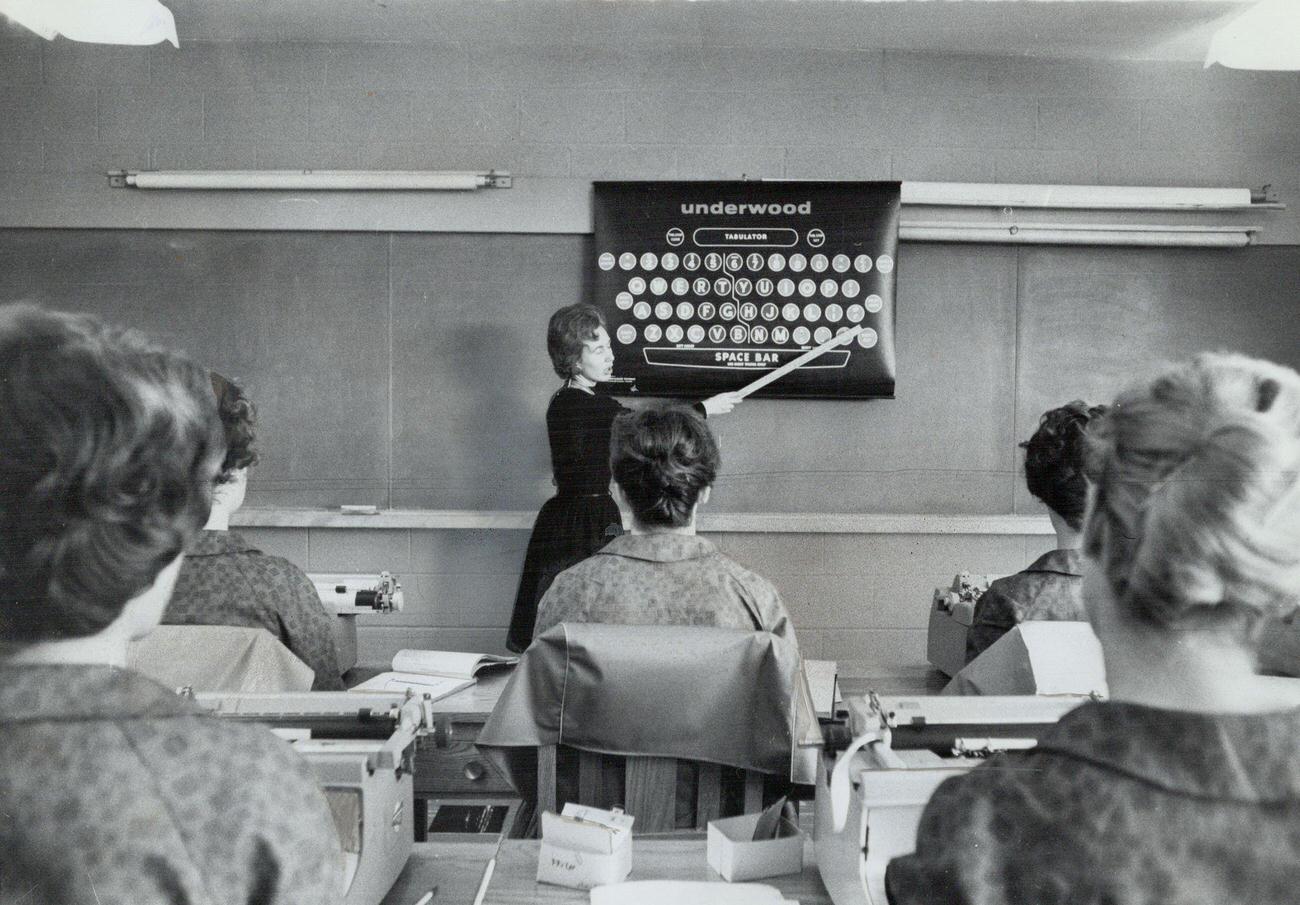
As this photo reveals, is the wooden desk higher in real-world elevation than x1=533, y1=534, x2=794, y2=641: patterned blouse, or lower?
lower

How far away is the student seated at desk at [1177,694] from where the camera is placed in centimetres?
56

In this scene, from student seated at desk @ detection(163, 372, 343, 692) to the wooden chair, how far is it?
0.34 meters

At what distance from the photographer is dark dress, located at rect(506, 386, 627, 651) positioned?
61.2 inches

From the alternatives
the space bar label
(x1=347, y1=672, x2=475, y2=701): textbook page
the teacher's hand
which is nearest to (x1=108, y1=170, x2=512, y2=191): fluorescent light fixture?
(x1=347, y1=672, x2=475, y2=701): textbook page

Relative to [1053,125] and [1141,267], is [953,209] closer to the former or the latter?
[1053,125]

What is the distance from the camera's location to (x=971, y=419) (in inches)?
59.6

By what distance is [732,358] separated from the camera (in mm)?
2746

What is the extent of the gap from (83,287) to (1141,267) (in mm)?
1185

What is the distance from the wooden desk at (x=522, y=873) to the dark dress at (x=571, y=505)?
22.0 inches

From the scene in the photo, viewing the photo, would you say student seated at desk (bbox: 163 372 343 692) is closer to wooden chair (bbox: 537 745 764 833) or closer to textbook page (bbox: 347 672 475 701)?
textbook page (bbox: 347 672 475 701)

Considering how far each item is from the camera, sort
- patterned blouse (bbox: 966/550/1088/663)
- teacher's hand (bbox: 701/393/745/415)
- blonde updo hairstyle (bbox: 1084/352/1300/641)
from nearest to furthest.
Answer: blonde updo hairstyle (bbox: 1084/352/1300/641), patterned blouse (bbox: 966/550/1088/663), teacher's hand (bbox: 701/393/745/415)

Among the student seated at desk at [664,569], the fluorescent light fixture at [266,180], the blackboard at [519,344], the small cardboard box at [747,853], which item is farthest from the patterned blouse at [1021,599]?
the fluorescent light fixture at [266,180]

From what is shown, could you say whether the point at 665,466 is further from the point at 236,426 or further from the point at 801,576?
the point at 236,426

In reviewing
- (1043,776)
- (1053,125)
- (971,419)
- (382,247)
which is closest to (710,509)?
(971,419)
